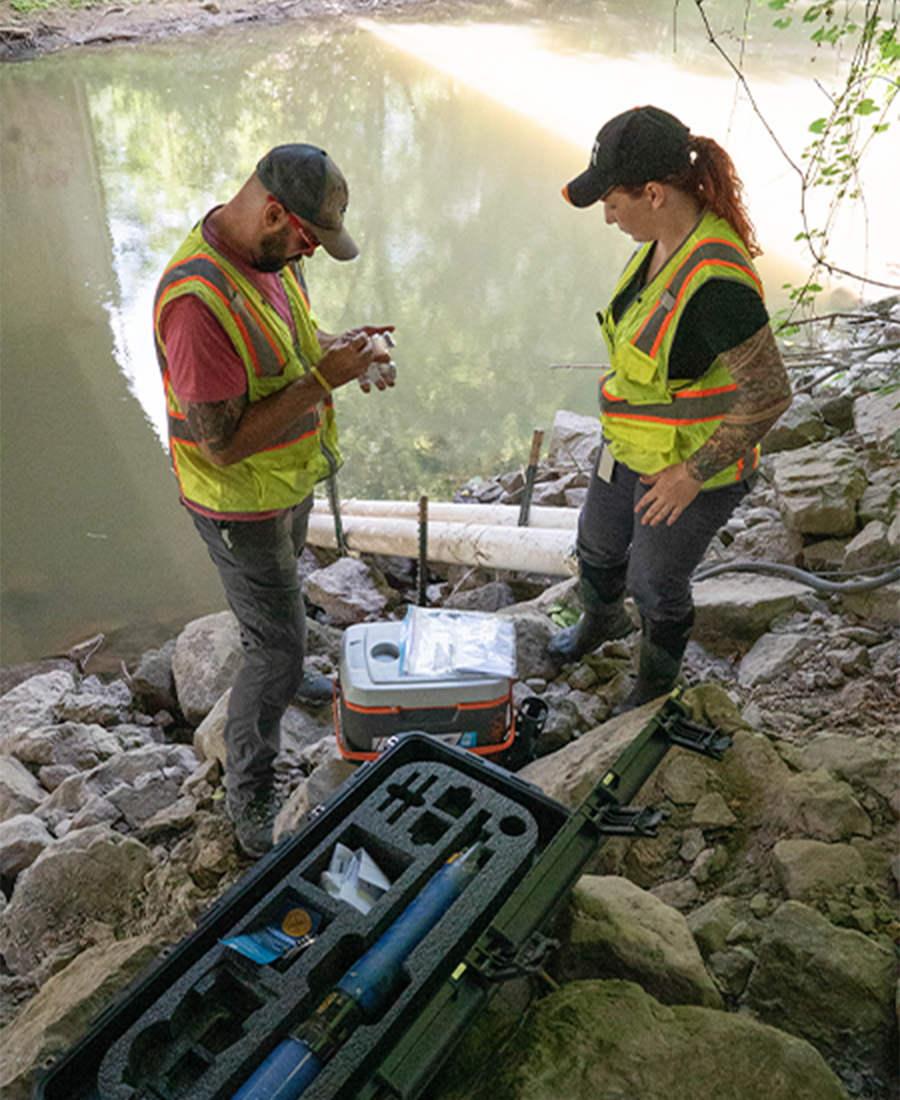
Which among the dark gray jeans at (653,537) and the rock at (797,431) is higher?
the dark gray jeans at (653,537)

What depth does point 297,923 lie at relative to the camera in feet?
4.02

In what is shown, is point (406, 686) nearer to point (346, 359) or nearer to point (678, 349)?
point (346, 359)

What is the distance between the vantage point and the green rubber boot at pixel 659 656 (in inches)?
97.9

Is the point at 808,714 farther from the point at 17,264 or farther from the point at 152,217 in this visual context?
the point at 152,217

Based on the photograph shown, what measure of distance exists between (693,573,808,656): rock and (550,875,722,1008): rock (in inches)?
68.8

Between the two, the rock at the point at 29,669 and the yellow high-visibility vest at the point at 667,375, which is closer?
the yellow high-visibility vest at the point at 667,375

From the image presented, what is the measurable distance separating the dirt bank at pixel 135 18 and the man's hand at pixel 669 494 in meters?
18.1

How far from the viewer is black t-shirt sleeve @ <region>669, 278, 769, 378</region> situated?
188 cm

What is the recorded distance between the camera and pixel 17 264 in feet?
28.2

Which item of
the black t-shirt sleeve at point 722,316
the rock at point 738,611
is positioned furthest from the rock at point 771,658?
the black t-shirt sleeve at point 722,316

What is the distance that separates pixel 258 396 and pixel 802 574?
223cm

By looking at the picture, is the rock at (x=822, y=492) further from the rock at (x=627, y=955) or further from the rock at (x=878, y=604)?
the rock at (x=627, y=955)

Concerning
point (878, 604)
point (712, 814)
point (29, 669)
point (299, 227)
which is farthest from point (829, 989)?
point (29, 669)

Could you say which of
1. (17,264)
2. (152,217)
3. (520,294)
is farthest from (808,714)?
(152,217)
